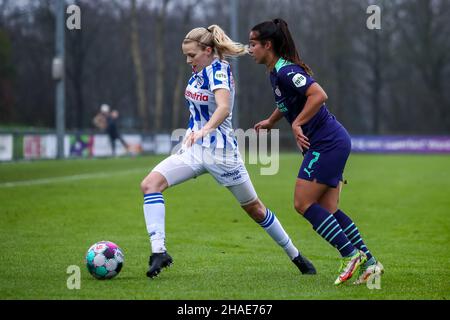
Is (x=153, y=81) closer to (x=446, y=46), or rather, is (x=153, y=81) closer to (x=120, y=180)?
(x=446, y=46)

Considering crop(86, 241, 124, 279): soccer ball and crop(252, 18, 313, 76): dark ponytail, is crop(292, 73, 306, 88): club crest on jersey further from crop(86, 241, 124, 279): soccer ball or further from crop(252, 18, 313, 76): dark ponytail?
crop(86, 241, 124, 279): soccer ball

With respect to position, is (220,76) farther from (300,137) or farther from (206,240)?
(206,240)

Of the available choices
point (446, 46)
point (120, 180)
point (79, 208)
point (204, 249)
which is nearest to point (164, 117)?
point (446, 46)

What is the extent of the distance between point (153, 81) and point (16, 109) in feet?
50.5

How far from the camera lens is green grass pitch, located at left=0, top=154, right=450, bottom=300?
689 cm

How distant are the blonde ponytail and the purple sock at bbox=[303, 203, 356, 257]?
151 cm

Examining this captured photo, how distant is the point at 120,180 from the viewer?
20609 mm

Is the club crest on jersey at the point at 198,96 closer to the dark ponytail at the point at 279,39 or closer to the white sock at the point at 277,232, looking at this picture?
the dark ponytail at the point at 279,39

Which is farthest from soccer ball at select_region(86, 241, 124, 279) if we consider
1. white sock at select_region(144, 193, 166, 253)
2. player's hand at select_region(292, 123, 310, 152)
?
player's hand at select_region(292, 123, 310, 152)

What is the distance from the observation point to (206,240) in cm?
1060

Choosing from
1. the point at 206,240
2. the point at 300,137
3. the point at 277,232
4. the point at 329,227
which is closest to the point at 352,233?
the point at 329,227

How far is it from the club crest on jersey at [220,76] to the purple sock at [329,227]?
133 cm

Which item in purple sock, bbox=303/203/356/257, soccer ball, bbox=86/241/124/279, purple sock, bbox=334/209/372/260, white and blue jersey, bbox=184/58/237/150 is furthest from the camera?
purple sock, bbox=334/209/372/260

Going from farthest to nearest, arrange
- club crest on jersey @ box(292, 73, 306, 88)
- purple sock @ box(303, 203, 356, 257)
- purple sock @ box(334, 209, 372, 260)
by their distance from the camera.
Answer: purple sock @ box(334, 209, 372, 260) → purple sock @ box(303, 203, 356, 257) → club crest on jersey @ box(292, 73, 306, 88)
